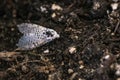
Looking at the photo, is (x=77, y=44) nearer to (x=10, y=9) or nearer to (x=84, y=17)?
(x=84, y=17)

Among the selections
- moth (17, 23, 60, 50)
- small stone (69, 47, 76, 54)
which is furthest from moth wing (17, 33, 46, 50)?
small stone (69, 47, 76, 54)

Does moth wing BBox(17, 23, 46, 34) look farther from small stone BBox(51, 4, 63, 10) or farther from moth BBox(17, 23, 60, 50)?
small stone BBox(51, 4, 63, 10)

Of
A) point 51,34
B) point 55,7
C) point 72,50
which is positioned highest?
point 55,7

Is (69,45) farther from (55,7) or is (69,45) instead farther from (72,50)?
(55,7)

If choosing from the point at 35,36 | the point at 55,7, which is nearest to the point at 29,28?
the point at 35,36

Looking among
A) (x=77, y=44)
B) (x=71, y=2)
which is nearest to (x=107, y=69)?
(x=77, y=44)

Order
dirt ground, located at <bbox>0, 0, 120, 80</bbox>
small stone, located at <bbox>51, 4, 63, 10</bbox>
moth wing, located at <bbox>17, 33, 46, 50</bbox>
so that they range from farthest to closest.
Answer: small stone, located at <bbox>51, 4, 63, 10</bbox>, moth wing, located at <bbox>17, 33, 46, 50</bbox>, dirt ground, located at <bbox>0, 0, 120, 80</bbox>

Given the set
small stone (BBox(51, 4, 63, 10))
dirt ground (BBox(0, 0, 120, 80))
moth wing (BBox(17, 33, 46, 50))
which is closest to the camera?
dirt ground (BBox(0, 0, 120, 80))
